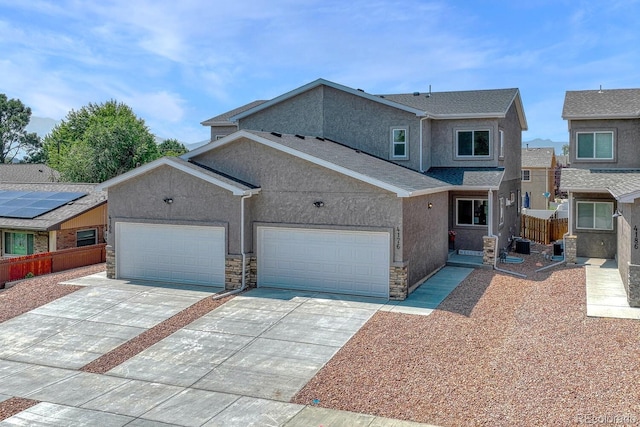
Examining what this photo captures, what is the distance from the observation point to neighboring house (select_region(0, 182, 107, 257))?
71.5 feet

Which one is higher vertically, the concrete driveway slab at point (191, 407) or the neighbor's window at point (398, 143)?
the neighbor's window at point (398, 143)

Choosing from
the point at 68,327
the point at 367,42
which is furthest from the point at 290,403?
the point at 367,42

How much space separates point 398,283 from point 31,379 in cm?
916

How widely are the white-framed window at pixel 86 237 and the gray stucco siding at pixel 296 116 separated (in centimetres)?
859

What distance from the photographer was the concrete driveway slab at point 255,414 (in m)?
8.30

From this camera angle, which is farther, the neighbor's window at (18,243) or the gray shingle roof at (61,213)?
the neighbor's window at (18,243)

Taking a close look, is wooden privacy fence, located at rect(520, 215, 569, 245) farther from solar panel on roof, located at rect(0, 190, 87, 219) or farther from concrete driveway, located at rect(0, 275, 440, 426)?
solar panel on roof, located at rect(0, 190, 87, 219)

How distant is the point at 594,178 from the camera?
20203mm

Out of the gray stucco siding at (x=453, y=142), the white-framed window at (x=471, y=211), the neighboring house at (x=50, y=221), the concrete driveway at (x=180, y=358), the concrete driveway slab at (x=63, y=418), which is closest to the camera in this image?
the concrete driveway slab at (x=63, y=418)

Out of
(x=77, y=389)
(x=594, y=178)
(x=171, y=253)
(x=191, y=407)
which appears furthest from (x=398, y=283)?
(x=594, y=178)

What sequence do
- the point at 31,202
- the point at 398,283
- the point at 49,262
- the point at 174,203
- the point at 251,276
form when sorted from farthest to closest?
1. the point at 31,202
2. the point at 49,262
3. the point at 174,203
4. the point at 251,276
5. the point at 398,283

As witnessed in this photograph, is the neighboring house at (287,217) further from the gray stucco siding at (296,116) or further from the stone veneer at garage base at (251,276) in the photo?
the gray stucco siding at (296,116)

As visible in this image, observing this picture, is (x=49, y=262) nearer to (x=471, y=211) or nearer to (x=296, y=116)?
(x=296, y=116)

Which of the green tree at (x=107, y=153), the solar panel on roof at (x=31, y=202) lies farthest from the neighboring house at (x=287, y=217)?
the green tree at (x=107, y=153)
